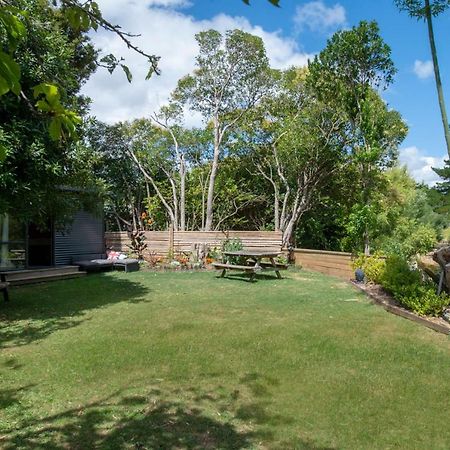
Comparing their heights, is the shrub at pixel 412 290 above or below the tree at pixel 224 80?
below

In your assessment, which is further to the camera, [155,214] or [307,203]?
[155,214]

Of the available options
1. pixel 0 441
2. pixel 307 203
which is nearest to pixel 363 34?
pixel 307 203

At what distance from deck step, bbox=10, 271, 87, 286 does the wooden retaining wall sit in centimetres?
685

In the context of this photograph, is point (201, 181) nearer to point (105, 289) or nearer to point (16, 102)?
point (105, 289)

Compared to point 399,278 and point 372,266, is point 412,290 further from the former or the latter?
point 372,266

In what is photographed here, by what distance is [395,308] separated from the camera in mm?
7277

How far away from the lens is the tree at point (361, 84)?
1196 cm

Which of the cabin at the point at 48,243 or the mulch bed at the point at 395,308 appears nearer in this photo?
the mulch bed at the point at 395,308

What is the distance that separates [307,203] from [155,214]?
6.65m

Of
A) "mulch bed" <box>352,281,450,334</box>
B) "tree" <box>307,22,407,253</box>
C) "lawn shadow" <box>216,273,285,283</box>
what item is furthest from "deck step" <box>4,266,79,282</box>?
"tree" <box>307,22,407,253</box>

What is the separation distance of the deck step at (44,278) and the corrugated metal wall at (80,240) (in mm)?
1481

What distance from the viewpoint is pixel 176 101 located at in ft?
59.9

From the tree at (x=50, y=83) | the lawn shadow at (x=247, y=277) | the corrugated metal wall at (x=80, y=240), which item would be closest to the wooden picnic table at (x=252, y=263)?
the lawn shadow at (x=247, y=277)

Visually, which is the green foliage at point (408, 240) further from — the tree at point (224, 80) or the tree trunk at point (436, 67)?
the tree at point (224, 80)
